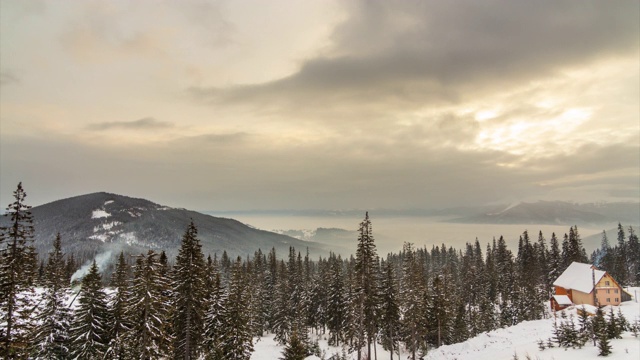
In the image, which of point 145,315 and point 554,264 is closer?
point 145,315

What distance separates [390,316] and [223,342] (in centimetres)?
2417

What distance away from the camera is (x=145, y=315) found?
30062 millimetres

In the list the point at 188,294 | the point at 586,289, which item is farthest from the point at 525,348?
the point at 586,289

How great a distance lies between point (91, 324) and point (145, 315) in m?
11.1

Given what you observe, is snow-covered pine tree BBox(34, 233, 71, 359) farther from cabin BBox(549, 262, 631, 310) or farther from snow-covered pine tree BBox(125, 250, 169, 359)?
cabin BBox(549, 262, 631, 310)

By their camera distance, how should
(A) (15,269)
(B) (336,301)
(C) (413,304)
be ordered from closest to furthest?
(A) (15,269) < (C) (413,304) < (B) (336,301)

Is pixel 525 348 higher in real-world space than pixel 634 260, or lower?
lower

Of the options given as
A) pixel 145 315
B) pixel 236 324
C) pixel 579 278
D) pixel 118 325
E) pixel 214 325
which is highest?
pixel 145 315

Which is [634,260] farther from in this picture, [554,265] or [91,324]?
[91,324]

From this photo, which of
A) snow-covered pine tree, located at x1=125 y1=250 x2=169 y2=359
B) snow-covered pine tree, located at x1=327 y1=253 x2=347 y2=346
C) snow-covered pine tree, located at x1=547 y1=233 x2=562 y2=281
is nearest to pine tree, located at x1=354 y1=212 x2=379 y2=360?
snow-covered pine tree, located at x1=327 y1=253 x2=347 y2=346

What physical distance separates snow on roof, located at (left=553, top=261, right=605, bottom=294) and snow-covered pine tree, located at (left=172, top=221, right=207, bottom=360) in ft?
227

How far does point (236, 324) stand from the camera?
43.5m

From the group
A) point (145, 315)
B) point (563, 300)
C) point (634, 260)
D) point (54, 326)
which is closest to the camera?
point (145, 315)

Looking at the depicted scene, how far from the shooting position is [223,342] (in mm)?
43219
